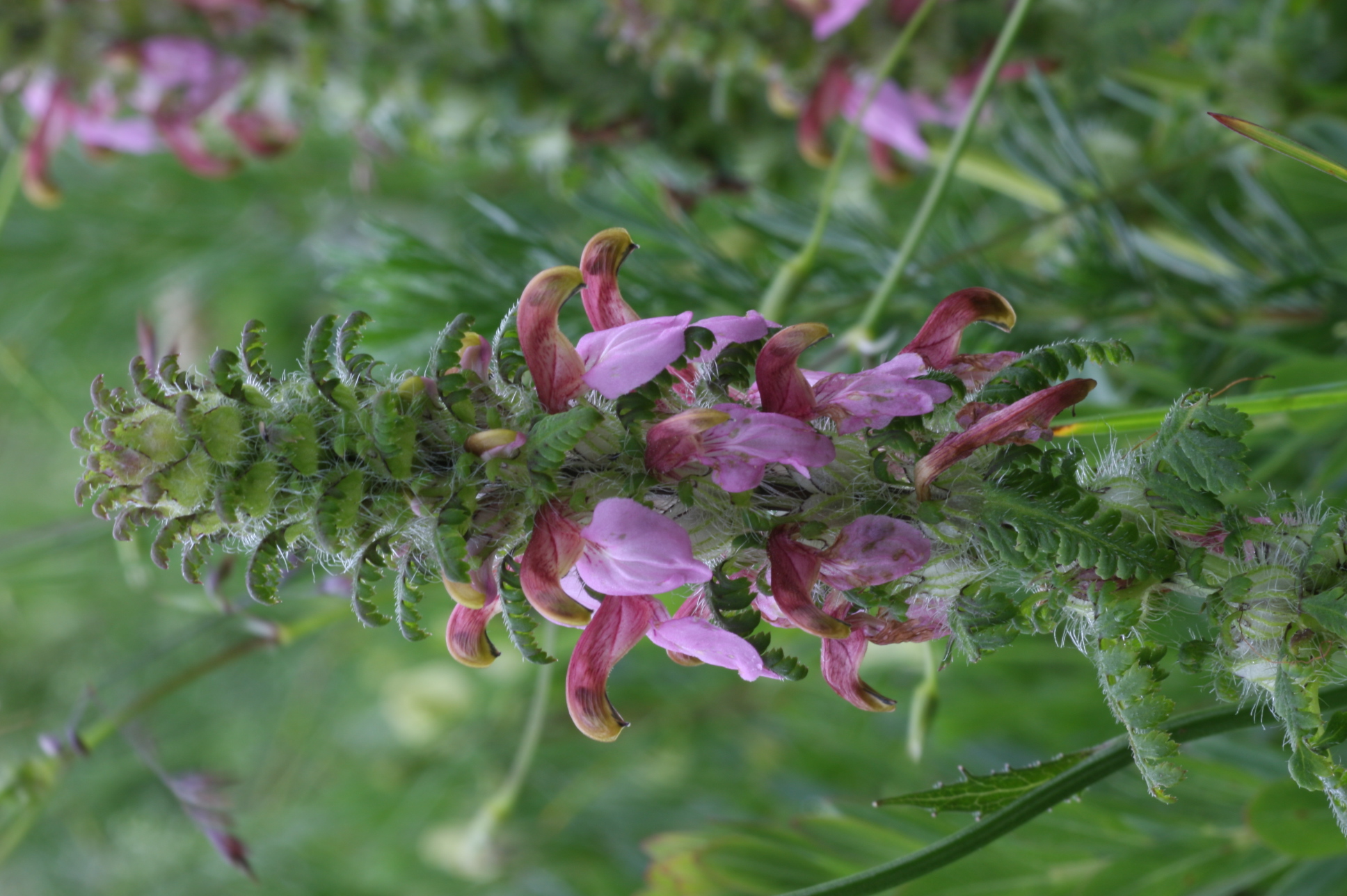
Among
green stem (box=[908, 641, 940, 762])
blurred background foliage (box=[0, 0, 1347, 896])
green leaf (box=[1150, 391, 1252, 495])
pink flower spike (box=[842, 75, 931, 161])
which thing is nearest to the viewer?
green leaf (box=[1150, 391, 1252, 495])

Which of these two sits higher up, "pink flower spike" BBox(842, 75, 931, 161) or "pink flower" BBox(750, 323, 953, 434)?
"pink flower" BBox(750, 323, 953, 434)

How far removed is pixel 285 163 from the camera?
4.01 feet

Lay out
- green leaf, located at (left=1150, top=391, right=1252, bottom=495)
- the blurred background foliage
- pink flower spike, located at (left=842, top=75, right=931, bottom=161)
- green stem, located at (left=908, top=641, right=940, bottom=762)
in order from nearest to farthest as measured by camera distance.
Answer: green leaf, located at (left=1150, top=391, right=1252, bottom=495), green stem, located at (left=908, top=641, right=940, bottom=762), the blurred background foliage, pink flower spike, located at (left=842, top=75, right=931, bottom=161)

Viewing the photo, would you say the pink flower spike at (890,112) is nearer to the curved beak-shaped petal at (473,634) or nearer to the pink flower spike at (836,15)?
the pink flower spike at (836,15)

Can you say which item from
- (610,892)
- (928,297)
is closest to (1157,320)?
(928,297)

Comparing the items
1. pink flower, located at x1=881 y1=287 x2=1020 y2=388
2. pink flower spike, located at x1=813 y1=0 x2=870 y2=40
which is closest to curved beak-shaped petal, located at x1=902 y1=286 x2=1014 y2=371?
pink flower, located at x1=881 y1=287 x2=1020 y2=388

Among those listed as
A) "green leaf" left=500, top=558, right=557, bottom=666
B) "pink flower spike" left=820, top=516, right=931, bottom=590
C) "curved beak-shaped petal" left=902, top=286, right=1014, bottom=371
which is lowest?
"green leaf" left=500, top=558, right=557, bottom=666

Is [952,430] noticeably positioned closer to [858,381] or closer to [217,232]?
[858,381]

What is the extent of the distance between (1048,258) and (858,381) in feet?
1.52

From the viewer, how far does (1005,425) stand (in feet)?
0.85

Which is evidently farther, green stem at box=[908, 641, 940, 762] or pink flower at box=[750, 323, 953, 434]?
Result: green stem at box=[908, 641, 940, 762]

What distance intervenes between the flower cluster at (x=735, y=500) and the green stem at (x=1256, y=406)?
0.08 ft

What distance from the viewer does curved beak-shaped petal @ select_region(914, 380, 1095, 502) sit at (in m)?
0.26

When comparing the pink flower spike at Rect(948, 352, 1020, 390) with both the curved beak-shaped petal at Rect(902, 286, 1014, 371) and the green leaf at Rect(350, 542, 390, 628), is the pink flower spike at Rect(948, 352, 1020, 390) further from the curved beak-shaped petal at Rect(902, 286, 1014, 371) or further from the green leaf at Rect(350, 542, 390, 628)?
the green leaf at Rect(350, 542, 390, 628)
